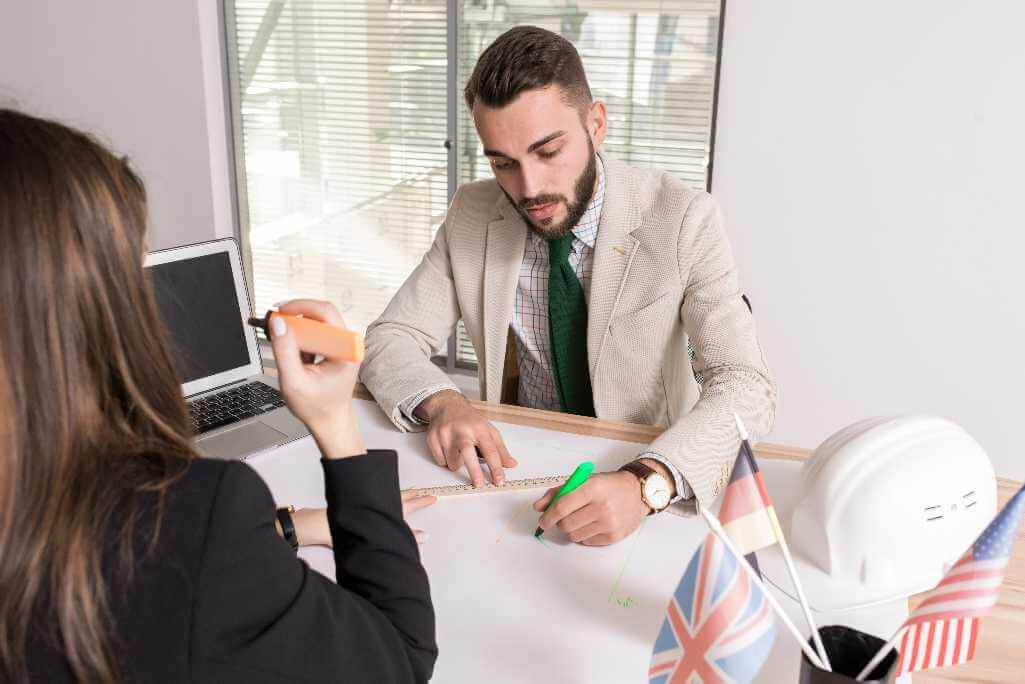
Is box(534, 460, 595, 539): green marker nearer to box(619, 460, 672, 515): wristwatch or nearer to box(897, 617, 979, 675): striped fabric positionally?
box(619, 460, 672, 515): wristwatch

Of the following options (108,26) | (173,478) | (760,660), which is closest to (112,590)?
(173,478)

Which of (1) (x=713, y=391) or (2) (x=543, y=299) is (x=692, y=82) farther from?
(1) (x=713, y=391)

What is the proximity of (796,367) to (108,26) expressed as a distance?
286 cm

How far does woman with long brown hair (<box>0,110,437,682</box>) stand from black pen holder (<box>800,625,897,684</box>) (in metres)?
0.40

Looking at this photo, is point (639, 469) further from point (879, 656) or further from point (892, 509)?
point (879, 656)

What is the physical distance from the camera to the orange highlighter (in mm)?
877

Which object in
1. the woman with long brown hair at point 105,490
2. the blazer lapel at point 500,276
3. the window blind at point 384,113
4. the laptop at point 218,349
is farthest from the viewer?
the window blind at point 384,113

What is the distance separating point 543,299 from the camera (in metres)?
1.82

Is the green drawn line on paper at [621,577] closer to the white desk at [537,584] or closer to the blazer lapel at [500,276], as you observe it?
the white desk at [537,584]

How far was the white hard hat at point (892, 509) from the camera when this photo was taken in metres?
1.00

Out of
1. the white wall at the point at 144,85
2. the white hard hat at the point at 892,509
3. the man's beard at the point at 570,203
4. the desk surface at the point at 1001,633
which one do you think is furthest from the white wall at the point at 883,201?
the white wall at the point at 144,85

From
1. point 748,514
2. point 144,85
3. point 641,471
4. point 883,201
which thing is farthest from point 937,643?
point 144,85

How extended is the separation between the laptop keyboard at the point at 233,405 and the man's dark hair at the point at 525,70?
667 mm

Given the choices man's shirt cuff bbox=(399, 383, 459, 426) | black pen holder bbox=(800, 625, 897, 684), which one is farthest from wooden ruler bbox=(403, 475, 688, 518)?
black pen holder bbox=(800, 625, 897, 684)
